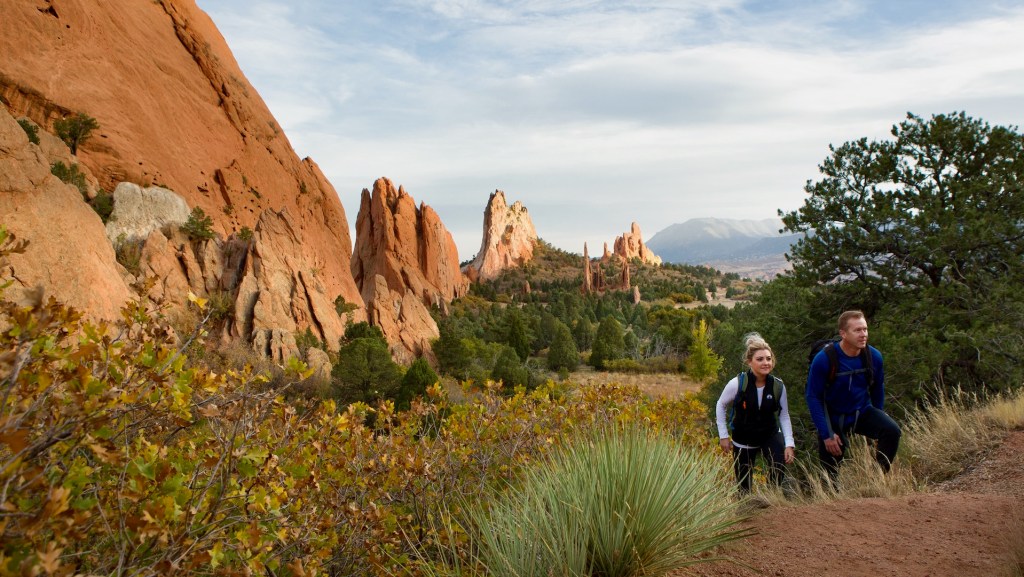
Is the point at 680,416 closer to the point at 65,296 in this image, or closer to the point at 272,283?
the point at 65,296

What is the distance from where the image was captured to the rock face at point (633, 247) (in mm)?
156750

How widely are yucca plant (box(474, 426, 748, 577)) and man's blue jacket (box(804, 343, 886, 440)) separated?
175 centimetres

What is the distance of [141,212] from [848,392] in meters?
33.9

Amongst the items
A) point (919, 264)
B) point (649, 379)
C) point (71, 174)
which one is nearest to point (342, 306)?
point (71, 174)

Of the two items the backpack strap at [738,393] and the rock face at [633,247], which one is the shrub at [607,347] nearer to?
the backpack strap at [738,393]

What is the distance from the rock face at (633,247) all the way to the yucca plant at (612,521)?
490 ft

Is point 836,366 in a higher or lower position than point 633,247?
lower

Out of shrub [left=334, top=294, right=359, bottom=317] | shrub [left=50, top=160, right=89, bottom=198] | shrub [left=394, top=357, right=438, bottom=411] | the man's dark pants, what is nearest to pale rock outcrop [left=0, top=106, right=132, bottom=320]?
shrub [left=50, top=160, right=89, bottom=198]

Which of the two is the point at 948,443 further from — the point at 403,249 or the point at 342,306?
the point at 403,249

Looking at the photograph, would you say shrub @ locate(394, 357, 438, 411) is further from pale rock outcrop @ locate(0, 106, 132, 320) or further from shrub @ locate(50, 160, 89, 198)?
shrub @ locate(50, 160, 89, 198)

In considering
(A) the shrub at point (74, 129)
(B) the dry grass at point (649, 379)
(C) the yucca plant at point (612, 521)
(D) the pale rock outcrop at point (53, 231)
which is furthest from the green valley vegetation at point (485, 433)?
(A) the shrub at point (74, 129)

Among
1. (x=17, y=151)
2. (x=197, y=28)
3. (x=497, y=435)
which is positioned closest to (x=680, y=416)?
(x=497, y=435)

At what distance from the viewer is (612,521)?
11.6 feet

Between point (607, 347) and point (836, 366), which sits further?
point (607, 347)
